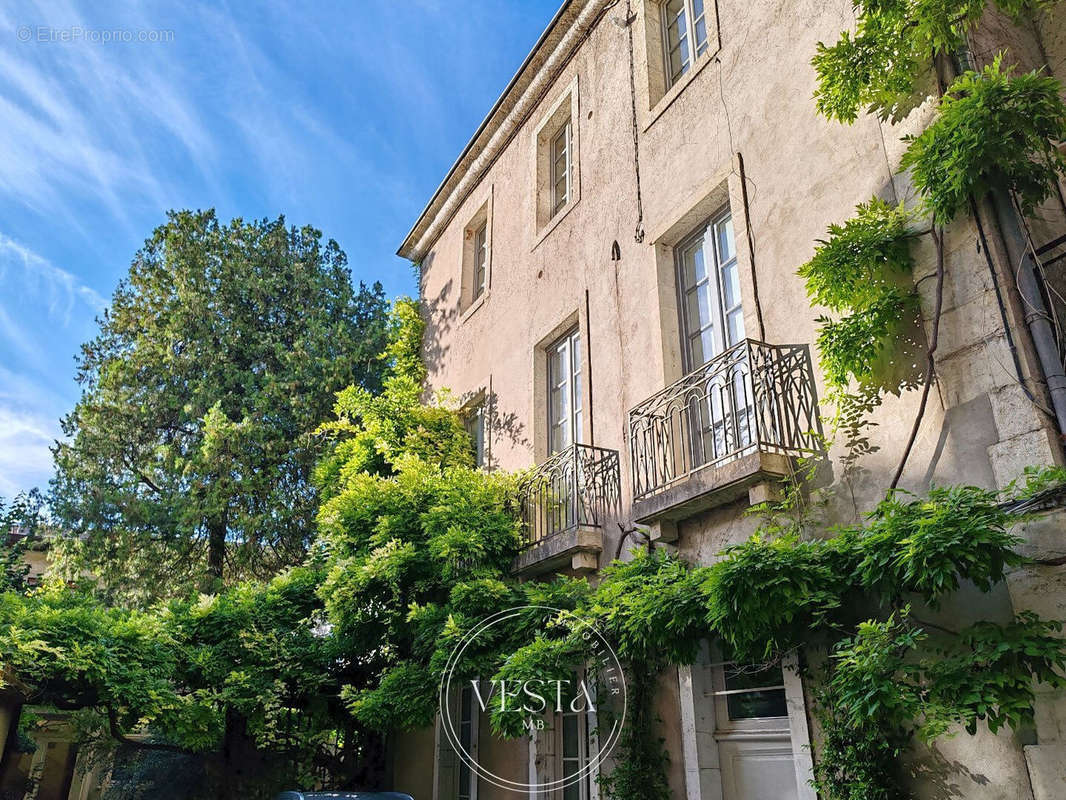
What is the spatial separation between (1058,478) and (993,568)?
53cm

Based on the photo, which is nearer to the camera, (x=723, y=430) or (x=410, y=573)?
(x=723, y=430)

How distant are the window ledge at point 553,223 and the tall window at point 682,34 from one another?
1.76 metres

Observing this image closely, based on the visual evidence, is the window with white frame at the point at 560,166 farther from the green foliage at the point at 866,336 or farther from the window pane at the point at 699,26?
the green foliage at the point at 866,336

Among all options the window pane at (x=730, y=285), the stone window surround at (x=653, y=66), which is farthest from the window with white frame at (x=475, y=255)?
the window pane at (x=730, y=285)

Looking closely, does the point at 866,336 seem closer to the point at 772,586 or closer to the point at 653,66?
the point at 772,586

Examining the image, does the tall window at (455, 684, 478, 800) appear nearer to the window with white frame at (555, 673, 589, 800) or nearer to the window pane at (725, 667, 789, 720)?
the window with white frame at (555, 673, 589, 800)

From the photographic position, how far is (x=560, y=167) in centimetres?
1098

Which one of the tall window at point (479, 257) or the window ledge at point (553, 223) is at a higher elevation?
the tall window at point (479, 257)

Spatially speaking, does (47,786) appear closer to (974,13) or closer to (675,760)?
(675,760)

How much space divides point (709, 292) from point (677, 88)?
2.24 m

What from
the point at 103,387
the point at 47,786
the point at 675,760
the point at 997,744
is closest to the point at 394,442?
the point at 675,760

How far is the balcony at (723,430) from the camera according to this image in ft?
18.9

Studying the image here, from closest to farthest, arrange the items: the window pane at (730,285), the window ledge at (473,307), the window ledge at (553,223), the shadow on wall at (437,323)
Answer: the window pane at (730,285), the window ledge at (553,223), the window ledge at (473,307), the shadow on wall at (437,323)

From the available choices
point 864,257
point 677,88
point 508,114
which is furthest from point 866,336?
point 508,114
